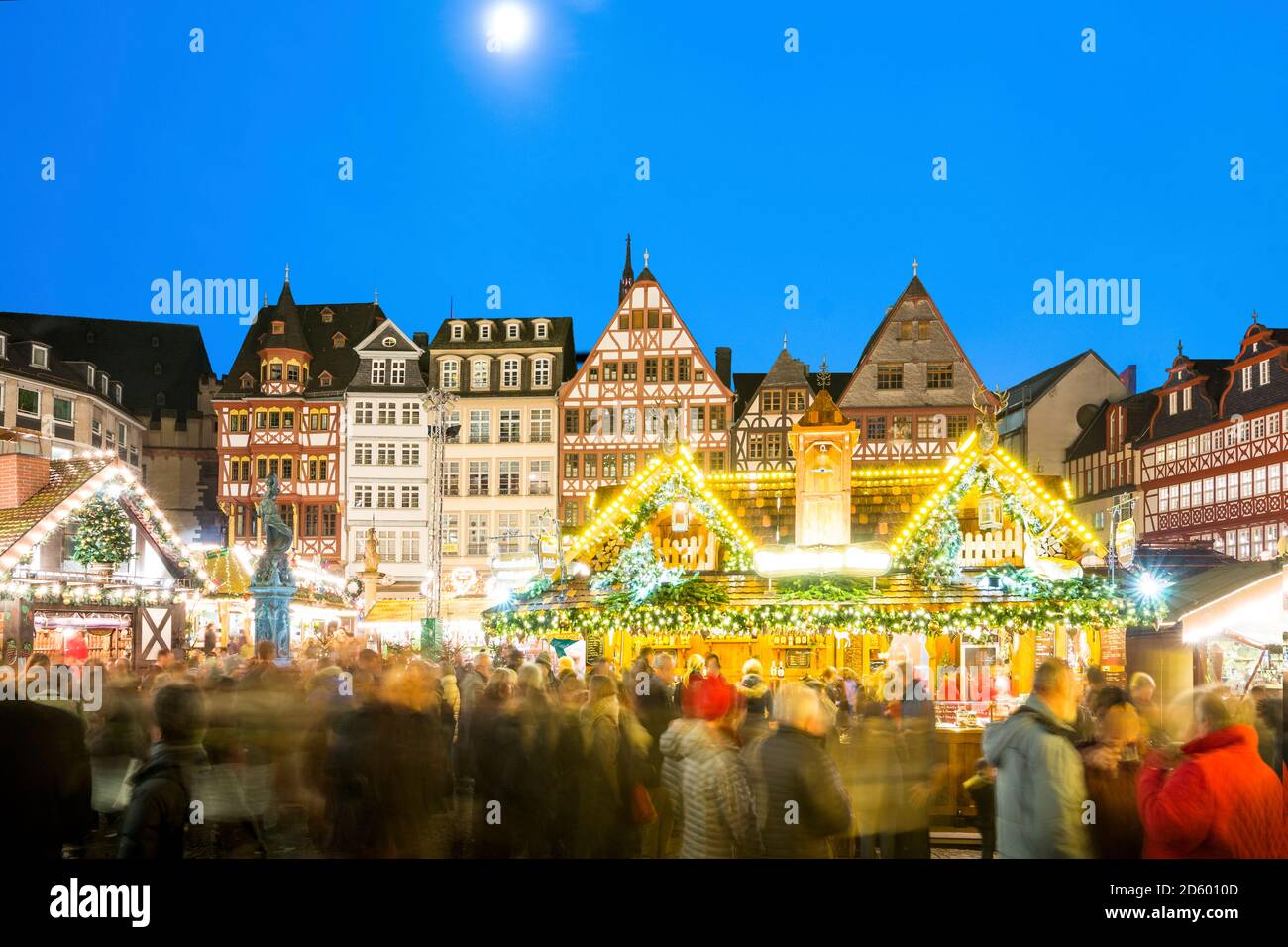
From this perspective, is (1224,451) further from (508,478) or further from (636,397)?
(508,478)

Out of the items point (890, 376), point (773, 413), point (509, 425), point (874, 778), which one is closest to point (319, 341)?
point (509, 425)

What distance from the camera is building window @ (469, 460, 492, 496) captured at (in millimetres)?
43375

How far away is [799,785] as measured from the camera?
5.43 meters

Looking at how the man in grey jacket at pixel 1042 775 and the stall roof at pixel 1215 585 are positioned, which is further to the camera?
the stall roof at pixel 1215 585

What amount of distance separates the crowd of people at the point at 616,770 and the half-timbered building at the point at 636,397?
31.6 m

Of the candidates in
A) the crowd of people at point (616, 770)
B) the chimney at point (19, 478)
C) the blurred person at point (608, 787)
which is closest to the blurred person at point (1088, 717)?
the crowd of people at point (616, 770)

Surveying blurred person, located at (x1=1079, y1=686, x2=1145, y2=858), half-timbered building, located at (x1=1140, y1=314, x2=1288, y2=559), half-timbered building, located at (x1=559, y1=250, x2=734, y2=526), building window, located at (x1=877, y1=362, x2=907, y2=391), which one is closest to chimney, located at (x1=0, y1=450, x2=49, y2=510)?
blurred person, located at (x1=1079, y1=686, x2=1145, y2=858)

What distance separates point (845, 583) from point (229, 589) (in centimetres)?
1366

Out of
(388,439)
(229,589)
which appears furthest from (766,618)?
(388,439)

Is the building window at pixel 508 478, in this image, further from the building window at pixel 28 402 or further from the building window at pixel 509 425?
the building window at pixel 28 402

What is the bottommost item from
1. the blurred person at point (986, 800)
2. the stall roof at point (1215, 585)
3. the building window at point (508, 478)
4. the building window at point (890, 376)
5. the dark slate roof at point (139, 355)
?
the blurred person at point (986, 800)

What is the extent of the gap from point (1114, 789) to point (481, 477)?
38424mm

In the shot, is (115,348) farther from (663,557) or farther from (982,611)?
(982,611)

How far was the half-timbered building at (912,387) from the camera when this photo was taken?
39656 millimetres
